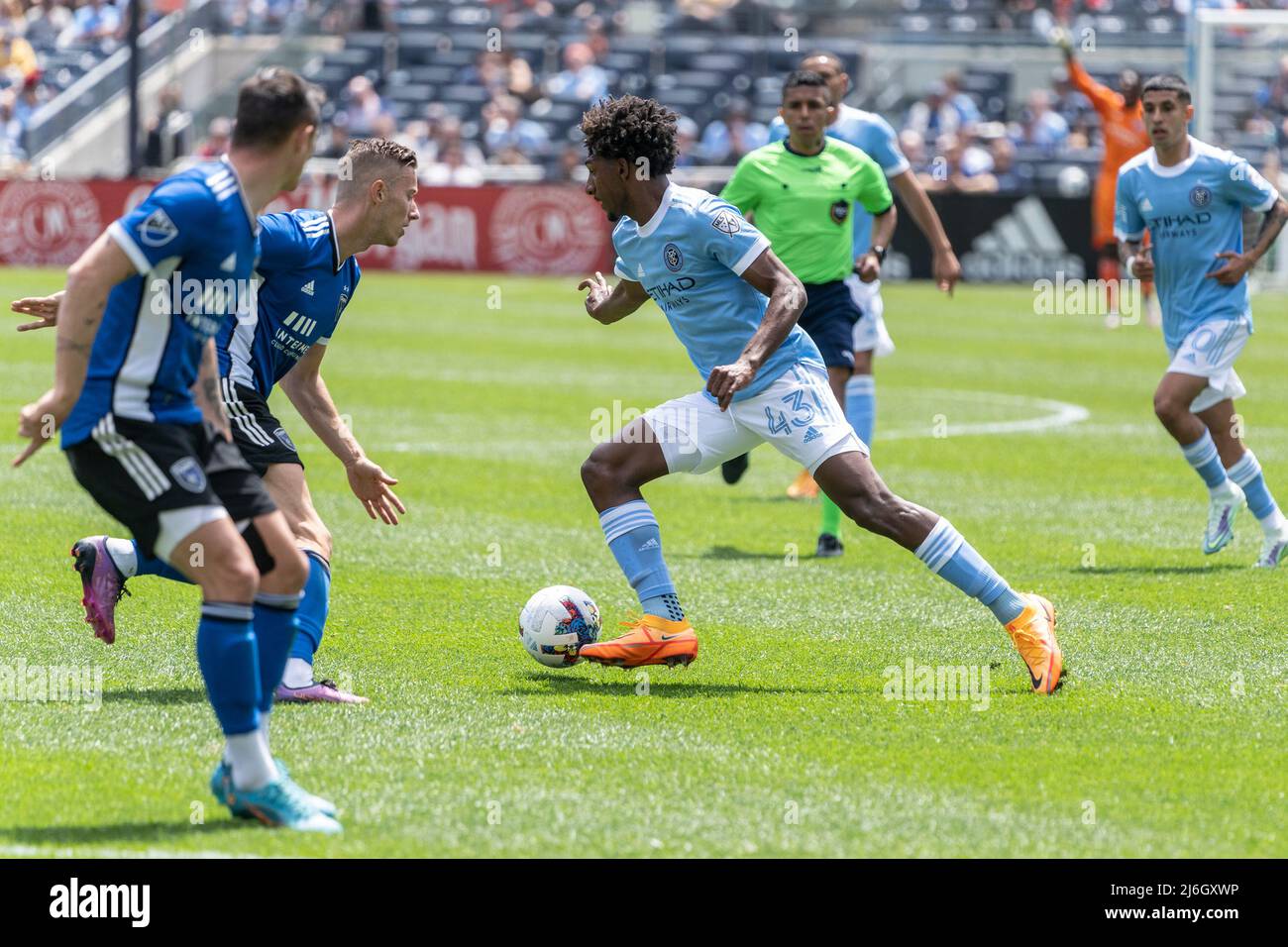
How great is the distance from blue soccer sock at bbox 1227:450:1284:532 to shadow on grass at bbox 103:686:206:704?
5.74 m

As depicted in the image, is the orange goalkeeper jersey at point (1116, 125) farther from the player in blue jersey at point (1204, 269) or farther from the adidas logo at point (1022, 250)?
the player in blue jersey at point (1204, 269)

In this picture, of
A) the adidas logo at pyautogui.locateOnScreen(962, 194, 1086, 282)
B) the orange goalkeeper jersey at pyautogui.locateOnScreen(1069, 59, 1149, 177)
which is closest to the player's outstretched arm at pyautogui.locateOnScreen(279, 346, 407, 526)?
the orange goalkeeper jersey at pyautogui.locateOnScreen(1069, 59, 1149, 177)

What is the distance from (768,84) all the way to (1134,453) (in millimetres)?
24409

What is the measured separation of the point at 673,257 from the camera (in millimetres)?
7145

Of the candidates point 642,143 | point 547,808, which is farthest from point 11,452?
point 547,808

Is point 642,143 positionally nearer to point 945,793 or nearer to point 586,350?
point 945,793

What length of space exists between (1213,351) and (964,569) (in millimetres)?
3559

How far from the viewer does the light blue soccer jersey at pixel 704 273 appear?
703 centimetres

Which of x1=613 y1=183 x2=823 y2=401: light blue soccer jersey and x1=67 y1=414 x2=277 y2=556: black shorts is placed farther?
x1=613 y1=183 x2=823 y2=401: light blue soccer jersey

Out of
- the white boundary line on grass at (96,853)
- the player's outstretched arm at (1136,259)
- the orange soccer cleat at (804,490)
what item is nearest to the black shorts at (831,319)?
the player's outstretched arm at (1136,259)

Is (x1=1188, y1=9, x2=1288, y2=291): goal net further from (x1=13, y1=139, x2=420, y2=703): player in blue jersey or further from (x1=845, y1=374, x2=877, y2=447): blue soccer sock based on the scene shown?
(x1=13, y1=139, x2=420, y2=703): player in blue jersey

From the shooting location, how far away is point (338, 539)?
1049 centimetres

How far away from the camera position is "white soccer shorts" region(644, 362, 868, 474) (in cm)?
710

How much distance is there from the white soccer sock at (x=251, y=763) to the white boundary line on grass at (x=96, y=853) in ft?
0.86
